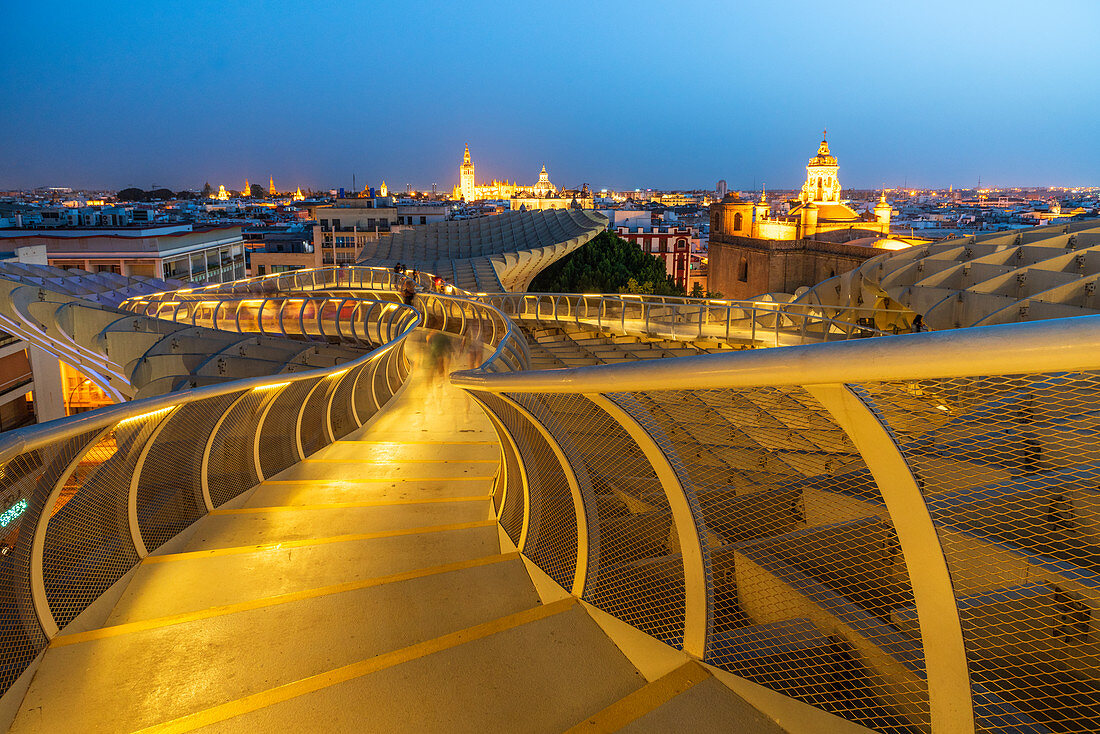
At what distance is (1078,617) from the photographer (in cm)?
223

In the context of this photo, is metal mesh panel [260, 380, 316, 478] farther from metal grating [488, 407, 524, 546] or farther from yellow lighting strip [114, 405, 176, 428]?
metal grating [488, 407, 524, 546]

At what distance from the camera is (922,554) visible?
1.61 m

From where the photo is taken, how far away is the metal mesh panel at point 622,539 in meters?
2.62

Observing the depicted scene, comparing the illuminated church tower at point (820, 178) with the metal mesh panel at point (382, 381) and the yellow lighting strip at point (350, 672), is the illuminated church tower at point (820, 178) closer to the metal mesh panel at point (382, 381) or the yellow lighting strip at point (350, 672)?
the metal mesh panel at point (382, 381)

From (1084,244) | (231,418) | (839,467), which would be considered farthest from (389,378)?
(1084,244)

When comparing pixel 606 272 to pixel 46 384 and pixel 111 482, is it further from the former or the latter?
pixel 111 482

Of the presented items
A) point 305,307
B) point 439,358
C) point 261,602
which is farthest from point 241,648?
point 305,307

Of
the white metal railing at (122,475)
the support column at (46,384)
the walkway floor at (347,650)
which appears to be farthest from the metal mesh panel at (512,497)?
the support column at (46,384)

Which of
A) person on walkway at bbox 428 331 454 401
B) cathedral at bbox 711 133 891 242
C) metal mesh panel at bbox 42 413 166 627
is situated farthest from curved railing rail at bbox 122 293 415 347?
cathedral at bbox 711 133 891 242

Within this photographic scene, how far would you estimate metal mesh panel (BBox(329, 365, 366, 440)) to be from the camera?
253 inches

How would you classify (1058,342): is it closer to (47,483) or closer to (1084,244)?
(47,483)

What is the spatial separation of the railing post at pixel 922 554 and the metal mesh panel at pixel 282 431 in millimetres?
4010

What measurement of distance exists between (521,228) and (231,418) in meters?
30.6

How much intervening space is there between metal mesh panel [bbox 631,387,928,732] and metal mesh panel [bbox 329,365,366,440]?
4.21 metres
